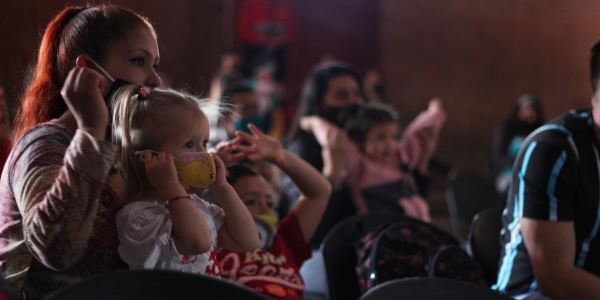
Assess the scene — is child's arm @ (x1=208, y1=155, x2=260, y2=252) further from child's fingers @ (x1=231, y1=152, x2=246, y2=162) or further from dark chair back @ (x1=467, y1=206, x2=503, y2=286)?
dark chair back @ (x1=467, y1=206, x2=503, y2=286)

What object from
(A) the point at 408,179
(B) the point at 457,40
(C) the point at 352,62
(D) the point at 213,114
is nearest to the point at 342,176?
(A) the point at 408,179

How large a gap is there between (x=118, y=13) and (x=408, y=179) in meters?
2.17

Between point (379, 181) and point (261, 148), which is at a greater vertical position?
point (261, 148)

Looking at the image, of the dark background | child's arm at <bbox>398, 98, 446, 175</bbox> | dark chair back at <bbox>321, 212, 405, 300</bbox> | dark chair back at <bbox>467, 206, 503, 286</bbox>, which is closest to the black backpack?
dark chair back at <bbox>321, 212, 405, 300</bbox>

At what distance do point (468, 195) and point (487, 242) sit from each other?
129cm

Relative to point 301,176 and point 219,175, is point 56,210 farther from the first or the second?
point 301,176

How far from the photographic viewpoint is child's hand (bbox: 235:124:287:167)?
1.63 metres

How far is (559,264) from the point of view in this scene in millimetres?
1655

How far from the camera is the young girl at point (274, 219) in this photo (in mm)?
1646

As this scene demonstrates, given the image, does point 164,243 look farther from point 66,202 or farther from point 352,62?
point 352,62

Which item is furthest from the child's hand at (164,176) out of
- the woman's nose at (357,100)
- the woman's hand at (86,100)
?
the woman's nose at (357,100)

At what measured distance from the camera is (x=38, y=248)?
3.48 ft

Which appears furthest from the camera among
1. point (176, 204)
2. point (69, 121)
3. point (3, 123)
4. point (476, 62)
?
point (476, 62)

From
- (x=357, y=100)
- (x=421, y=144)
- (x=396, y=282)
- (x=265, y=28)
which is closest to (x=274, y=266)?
(x=396, y=282)
